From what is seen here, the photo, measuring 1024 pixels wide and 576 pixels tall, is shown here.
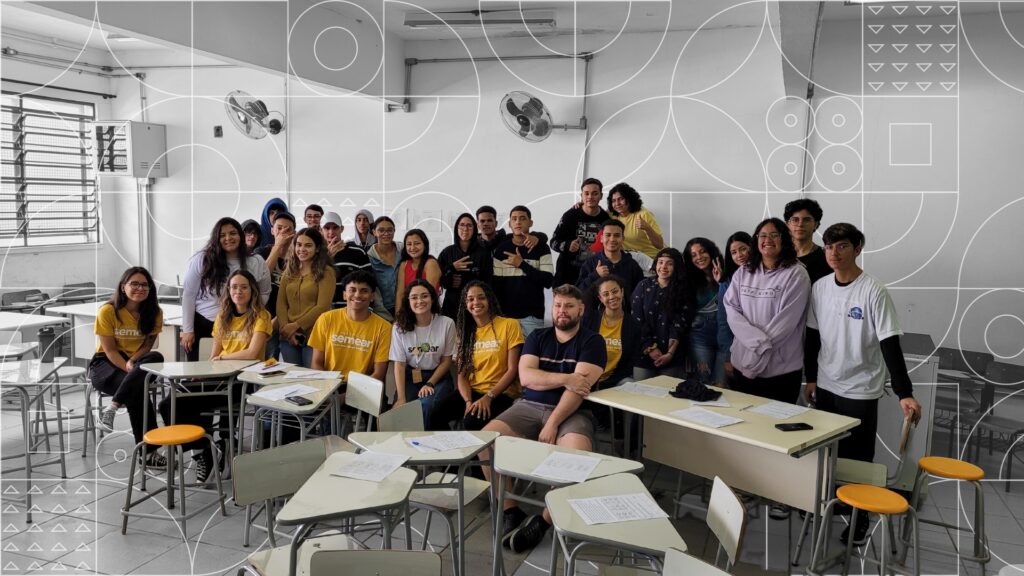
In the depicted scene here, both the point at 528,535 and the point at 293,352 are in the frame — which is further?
the point at 293,352

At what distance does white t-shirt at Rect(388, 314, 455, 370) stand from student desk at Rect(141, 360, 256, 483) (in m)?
0.88

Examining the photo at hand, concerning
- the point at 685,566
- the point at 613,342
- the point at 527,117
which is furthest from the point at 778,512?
the point at 527,117

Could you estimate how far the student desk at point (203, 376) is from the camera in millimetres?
3891

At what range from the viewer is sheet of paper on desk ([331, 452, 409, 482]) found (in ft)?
8.32

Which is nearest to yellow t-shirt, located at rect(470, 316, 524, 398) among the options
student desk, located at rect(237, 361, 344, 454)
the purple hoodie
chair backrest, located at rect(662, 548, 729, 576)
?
student desk, located at rect(237, 361, 344, 454)

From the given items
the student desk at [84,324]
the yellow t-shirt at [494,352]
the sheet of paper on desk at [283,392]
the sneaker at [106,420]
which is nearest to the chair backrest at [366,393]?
the sheet of paper on desk at [283,392]

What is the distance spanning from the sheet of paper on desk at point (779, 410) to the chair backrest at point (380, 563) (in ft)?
6.27

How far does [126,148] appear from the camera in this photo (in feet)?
26.8

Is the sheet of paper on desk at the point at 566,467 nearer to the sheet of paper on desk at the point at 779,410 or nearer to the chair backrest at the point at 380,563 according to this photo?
the chair backrest at the point at 380,563

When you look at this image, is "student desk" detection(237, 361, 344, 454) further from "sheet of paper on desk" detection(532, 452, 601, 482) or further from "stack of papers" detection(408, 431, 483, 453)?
"sheet of paper on desk" detection(532, 452, 601, 482)

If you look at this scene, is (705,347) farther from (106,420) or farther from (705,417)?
(106,420)

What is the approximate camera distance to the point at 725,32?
6.07 meters

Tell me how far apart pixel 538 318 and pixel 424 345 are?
1162 millimetres

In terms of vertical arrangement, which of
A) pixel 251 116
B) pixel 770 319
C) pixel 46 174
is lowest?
pixel 770 319
